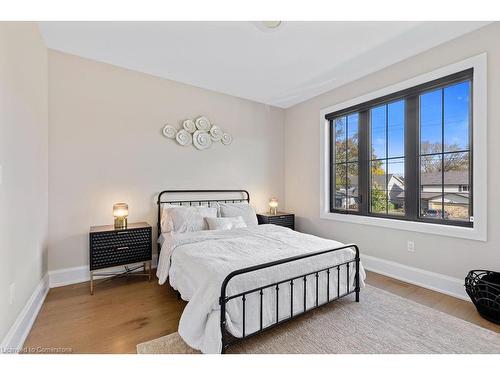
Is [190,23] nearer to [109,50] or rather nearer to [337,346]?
[109,50]

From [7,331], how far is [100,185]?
175 cm

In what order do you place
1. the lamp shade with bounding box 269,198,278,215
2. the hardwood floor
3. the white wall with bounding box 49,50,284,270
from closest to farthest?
the hardwood floor < the white wall with bounding box 49,50,284,270 < the lamp shade with bounding box 269,198,278,215

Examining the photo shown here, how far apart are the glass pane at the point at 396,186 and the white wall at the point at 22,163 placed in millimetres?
3836

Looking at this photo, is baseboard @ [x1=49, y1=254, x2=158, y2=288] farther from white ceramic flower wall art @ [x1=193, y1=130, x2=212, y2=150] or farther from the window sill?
the window sill

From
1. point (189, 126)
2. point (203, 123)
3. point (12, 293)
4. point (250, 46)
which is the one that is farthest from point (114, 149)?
point (250, 46)

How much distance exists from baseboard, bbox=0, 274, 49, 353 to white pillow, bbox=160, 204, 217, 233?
4.32ft

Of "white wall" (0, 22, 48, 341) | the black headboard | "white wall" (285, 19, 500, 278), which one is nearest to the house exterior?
"white wall" (285, 19, 500, 278)

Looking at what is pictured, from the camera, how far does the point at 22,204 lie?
1941 millimetres

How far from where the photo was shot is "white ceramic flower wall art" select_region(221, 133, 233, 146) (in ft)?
13.0

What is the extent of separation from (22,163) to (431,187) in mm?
4054

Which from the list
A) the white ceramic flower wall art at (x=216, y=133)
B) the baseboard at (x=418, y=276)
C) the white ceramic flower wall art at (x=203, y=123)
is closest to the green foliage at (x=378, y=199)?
the baseboard at (x=418, y=276)

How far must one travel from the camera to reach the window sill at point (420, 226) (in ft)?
7.79

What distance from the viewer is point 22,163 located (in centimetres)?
196

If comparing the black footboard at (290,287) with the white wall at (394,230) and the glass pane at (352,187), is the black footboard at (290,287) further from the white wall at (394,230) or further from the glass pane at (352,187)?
the glass pane at (352,187)
